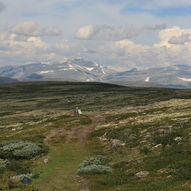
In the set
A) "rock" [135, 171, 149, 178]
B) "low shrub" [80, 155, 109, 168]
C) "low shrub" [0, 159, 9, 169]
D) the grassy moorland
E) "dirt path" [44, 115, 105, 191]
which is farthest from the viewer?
"dirt path" [44, 115, 105, 191]

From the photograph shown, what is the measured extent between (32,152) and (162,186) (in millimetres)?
19168

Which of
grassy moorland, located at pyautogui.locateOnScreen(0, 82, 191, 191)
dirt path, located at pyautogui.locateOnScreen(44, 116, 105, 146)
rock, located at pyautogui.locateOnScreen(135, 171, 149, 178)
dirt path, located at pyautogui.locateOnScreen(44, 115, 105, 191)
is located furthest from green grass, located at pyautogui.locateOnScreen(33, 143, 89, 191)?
rock, located at pyautogui.locateOnScreen(135, 171, 149, 178)

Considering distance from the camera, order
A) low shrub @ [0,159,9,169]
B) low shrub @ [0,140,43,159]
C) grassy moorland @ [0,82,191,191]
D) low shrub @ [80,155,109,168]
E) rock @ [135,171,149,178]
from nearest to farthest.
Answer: grassy moorland @ [0,82,191,191] → rock @ [135,171,149,178] → low shrub @ [0,159,9,169] → low shrub @ [80,155,109,168] → low shrub @ [0,140,43,159]

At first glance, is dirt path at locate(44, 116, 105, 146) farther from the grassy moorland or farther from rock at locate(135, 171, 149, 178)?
rock at locate(135, 171, 149, 178)

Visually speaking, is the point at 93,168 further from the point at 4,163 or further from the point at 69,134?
the point at 69,134

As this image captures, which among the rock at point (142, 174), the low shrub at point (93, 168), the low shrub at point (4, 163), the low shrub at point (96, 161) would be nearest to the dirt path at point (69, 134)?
the low shrub at point (4, 163)

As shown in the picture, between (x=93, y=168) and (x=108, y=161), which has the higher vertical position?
(x=93, y=168)

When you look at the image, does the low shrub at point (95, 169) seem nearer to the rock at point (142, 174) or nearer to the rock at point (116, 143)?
Answer: the rock at point (142, 174)

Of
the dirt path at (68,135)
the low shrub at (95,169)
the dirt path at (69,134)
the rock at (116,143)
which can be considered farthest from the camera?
the dirt path at (69,134)

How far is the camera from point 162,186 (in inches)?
691

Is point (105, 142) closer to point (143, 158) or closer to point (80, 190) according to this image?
point (143, 158)

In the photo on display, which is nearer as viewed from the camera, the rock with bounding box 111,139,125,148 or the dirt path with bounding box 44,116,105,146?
the rock with bounding box 111,139,125,148

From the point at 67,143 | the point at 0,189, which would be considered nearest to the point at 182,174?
the point at 0,189

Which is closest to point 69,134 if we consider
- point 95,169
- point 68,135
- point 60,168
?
point 68,135
